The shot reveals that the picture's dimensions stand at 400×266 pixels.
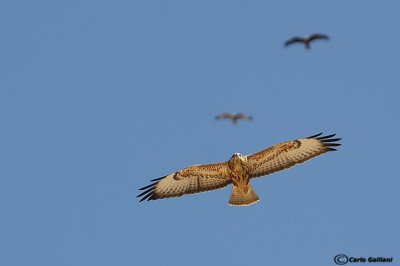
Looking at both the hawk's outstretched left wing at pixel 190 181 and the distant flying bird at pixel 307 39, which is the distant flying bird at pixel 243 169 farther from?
the distant flying bird at pixel 307 39

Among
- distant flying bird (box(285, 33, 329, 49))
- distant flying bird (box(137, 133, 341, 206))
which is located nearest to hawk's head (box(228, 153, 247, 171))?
distant flying bird (box(137, 133, 341, 206))

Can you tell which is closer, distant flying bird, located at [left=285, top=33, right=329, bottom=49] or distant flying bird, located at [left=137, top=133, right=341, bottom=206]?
distant flying bird, located at [left=137, top=133, right=341, bottom=206]

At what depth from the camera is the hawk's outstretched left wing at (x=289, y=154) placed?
1702cm

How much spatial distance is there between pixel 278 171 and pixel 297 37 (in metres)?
6.39

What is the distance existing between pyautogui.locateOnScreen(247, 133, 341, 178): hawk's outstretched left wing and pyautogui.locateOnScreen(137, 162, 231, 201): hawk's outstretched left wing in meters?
0.69

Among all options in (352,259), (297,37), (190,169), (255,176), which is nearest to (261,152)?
(255,176)

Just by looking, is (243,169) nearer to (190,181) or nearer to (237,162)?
(237,162)

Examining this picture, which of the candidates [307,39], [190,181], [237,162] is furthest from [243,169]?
[307,39]

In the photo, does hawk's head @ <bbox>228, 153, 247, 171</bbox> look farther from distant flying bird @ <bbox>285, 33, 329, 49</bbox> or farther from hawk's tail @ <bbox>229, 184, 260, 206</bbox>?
distant flying bird @ <bbox>285, 33, 329, 49</bbox>

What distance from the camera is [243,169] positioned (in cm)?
Result: 1675

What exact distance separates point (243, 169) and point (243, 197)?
0.59m

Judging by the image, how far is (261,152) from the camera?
1688 cm

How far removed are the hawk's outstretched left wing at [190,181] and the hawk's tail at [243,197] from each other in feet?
1.68

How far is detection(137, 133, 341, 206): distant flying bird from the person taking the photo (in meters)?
16.8
